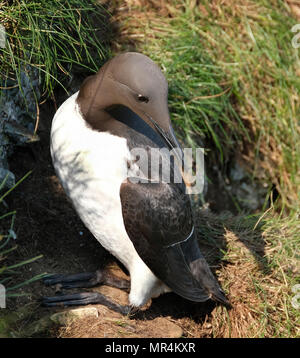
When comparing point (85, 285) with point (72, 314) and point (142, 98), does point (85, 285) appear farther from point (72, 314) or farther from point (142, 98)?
point (142, 98)

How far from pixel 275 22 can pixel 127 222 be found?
122 inches

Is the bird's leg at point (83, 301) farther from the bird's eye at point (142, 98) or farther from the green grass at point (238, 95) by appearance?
the bird's eye at point (142, 98)

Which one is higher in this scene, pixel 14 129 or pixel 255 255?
pixel 14 129

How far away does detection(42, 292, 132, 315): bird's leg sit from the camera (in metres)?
3.85

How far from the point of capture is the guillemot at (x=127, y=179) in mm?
3631

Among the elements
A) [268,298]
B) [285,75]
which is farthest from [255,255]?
[285,75]

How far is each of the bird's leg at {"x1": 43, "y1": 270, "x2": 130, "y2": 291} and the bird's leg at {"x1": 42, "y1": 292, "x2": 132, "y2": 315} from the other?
0.14 m

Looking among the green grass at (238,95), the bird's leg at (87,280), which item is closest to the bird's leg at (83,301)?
A: the bird's leg at (87,280)

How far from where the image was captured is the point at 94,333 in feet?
11.8

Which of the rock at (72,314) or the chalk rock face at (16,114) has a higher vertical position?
the chalk rock face at (16,114)

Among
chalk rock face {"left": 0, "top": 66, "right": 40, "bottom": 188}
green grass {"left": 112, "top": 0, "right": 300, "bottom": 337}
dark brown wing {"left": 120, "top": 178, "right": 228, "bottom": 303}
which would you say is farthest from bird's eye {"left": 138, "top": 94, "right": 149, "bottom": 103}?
green grass {"left": 112, "top": 0, "right": 300, "bottom": 337}

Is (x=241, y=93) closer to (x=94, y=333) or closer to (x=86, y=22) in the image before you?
(x=86, y=22)

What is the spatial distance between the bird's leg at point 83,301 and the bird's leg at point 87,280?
0.45 ft

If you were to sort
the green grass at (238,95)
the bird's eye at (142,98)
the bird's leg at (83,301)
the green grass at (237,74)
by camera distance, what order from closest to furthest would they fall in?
the bird's eye at (142,98) → the bird's leg at (83,301) → the green grass at (238,95) → the green grass at (237,74)
